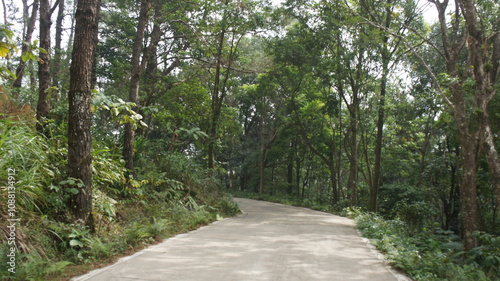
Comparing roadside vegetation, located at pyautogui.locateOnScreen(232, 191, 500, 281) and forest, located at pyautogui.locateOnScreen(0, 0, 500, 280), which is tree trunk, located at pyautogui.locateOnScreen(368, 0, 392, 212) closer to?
forest, located at pyautogui.locateOnScreen(0, 0, 500, 280)

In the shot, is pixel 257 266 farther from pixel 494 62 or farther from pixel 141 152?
pixel 494 62

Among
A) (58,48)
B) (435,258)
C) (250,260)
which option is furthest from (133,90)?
(58,48)

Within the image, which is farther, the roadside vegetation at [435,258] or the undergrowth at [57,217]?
the roadside vegetation at [435,258]

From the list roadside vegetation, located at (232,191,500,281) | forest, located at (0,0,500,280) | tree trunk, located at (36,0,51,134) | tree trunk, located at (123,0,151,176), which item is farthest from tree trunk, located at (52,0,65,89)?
roadside vegetation, located at (232,191,500,281)

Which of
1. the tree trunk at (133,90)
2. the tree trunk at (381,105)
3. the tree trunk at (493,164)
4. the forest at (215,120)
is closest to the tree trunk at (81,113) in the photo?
the forest at (215,120)

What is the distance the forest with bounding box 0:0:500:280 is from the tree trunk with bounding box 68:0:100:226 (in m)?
0.02

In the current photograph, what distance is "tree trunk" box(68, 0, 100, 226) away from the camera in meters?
5.13

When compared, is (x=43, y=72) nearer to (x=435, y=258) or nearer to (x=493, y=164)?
(x=435, y=258)

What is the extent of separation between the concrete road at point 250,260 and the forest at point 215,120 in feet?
1.37

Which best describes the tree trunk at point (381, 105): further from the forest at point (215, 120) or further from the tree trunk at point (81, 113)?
the tree trunk at point (81, 113)

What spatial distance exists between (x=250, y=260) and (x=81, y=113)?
341 cm

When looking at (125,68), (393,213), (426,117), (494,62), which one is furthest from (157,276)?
(426,117)

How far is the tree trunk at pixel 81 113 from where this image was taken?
5.13m

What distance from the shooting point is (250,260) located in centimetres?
505
